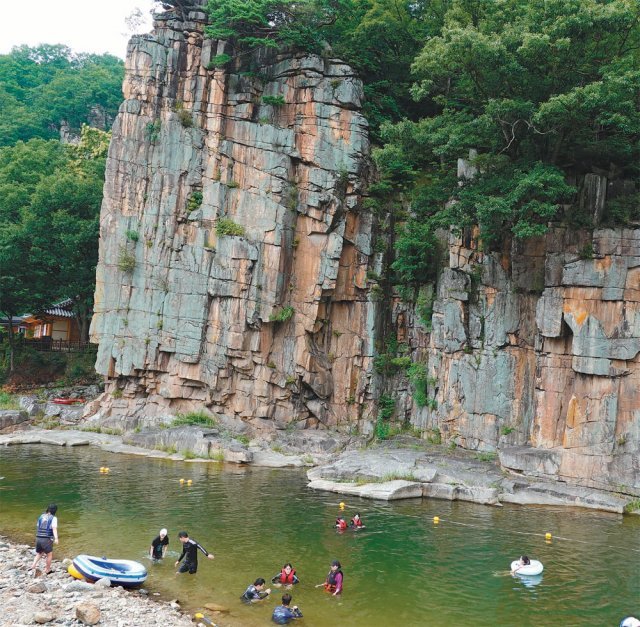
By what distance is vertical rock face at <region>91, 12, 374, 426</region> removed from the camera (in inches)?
Result: 1362

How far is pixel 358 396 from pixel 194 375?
9.55 meters

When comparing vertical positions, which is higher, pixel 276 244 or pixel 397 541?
pixel 276 244

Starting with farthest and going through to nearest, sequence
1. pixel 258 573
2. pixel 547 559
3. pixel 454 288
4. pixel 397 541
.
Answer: pixel 454 288, pixel 397 541, pixel 547 559, pixel 258 573

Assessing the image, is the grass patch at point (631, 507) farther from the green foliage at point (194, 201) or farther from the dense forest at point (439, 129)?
the green foliage at point (194, 201)

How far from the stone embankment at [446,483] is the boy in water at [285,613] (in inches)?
425

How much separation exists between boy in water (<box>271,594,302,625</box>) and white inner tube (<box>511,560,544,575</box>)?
645cm

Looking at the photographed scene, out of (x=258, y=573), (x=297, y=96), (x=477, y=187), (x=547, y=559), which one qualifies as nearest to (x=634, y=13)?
(x=477, y=187)

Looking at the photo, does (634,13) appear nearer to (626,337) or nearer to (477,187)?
(477,187)

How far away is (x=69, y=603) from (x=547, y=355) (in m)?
21.6

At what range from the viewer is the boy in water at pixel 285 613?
13.1 metres

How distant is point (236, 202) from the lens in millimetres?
35719

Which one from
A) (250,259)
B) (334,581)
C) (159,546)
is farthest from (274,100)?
(334,581)

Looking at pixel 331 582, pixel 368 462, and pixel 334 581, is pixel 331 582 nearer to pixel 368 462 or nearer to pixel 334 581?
pixel 334 581

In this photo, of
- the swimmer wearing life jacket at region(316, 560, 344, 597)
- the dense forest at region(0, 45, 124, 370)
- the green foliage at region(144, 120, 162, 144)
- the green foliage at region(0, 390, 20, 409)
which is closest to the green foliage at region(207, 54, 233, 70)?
the green foliage at region(144, 120, 162, 144)
